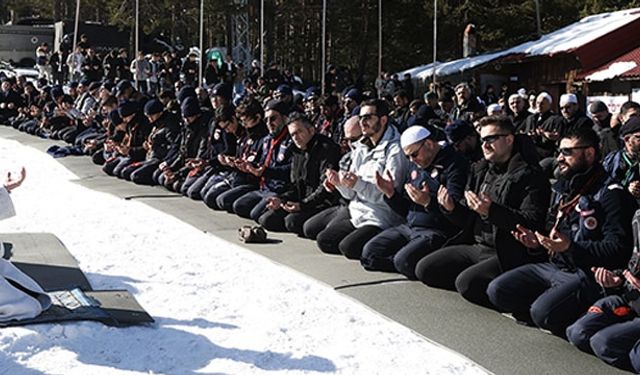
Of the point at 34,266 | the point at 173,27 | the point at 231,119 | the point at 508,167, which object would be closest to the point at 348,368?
the point at 508,167

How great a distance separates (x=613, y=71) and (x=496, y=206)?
18763mm

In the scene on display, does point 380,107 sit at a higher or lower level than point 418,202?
higher

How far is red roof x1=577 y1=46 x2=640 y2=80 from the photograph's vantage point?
22.1 meters

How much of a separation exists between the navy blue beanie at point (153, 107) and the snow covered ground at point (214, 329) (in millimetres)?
4883

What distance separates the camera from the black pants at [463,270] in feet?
19.4

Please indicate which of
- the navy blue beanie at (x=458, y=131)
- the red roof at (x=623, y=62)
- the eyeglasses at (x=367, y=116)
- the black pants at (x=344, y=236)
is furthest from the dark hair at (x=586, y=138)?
the red roof at (x=623, y=62)

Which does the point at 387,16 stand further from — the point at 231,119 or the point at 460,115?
the point at 231,119

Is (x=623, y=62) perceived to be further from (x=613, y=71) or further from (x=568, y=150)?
(x=568, y=150)

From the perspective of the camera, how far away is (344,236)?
7.78 metres

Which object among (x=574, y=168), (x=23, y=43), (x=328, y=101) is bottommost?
(x=574, y=168)

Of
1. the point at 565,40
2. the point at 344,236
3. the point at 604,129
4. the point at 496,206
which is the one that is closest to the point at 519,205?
the point at 496,206

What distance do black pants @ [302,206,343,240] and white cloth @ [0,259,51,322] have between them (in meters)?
3.44

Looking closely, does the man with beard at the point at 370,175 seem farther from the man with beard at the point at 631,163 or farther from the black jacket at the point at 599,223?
the black jacket at the point at 599,223

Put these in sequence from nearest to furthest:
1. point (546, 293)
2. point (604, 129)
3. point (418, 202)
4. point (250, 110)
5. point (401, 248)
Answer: point (546, 293)
point (418, 202)
point (401, 248)
point (250, 110)
point (604, 129)
